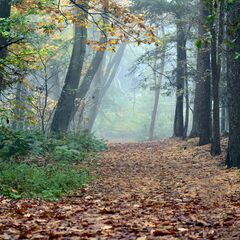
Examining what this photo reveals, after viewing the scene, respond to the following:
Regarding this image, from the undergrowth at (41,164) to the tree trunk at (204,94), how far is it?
4.39 meters

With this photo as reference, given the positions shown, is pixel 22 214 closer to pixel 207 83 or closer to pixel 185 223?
pixel 185 223

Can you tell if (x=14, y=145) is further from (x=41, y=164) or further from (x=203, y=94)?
(x=203, y=94)

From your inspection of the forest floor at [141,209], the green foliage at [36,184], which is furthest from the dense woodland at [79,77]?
the forest floor at [141,209]

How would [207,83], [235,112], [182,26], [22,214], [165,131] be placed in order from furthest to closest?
[165,131] < [182,26] < [207,83] < [235,112] < [22,214]

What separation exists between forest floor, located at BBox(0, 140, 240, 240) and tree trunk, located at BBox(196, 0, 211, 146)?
178 inches

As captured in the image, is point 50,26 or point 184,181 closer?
point 184,181

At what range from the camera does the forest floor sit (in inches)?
194

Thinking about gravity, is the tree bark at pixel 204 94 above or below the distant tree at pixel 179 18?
below

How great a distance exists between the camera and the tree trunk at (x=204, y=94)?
664 inches

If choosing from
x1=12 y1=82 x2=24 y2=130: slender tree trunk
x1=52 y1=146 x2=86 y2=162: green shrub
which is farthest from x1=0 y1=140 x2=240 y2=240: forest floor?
x1=12 y1=82 x2=24 y2=130: slender tree trunk

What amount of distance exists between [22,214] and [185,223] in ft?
7.60

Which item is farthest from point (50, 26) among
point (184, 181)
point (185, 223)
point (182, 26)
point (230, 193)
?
point (182, 26)

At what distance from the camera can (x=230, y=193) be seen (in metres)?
8.34

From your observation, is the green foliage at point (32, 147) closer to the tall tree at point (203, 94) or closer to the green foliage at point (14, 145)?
the green foliage at point (14, 145)
